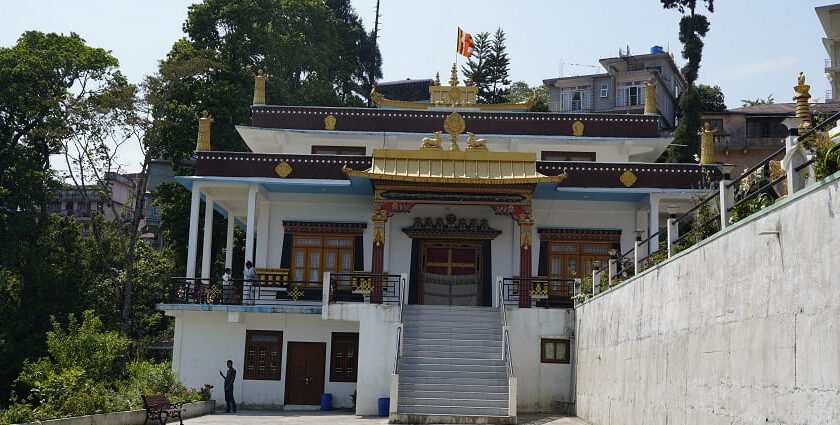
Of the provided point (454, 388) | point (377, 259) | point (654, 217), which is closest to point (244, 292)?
point (377, 259)

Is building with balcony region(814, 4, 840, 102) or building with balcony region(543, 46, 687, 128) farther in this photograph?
building with balcony region(543, 46, 687, 128)

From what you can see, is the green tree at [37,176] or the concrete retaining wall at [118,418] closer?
A: the concrete retaining wall at [118,418]

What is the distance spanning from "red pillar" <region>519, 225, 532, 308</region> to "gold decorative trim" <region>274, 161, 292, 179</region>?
→ 6.30 m

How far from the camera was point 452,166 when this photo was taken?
23375mm

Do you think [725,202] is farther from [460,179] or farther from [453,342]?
[460,179]

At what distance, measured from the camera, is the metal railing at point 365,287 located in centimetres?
2238

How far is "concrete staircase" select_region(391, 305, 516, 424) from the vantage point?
60.9 ft

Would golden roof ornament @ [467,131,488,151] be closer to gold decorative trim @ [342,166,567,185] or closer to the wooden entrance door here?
gold decorative trim @ [342,166,567,185]

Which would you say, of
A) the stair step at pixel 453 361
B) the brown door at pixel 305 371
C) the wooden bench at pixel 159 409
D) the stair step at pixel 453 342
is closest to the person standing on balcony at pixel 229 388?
the brown door at pixel 305 371

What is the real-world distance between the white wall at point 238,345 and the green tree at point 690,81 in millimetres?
23377

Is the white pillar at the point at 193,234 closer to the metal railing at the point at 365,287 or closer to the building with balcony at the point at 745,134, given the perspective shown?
the metal railing at the point at 365,287

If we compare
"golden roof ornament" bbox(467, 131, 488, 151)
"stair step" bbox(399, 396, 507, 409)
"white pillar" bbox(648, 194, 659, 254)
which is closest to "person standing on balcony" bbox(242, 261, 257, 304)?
"golden roof ornament" bbox(467, 131, 488, 151)

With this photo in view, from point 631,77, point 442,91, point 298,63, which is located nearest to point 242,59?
point 298,63

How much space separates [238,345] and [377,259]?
14.1 feet
